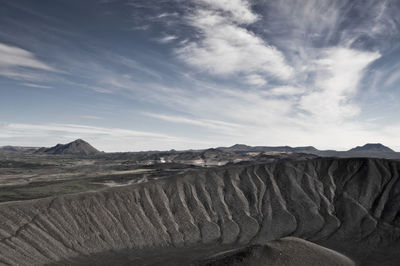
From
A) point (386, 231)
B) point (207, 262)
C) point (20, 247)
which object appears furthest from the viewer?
point (386, 231)

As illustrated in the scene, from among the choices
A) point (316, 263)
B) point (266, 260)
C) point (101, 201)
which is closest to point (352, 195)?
point (316, 263)

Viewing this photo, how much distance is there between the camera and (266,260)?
29578mm

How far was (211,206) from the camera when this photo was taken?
56.0m

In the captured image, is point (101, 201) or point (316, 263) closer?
point (316, 263)

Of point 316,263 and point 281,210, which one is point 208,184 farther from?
point 316,263

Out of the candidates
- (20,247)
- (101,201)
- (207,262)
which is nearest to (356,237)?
(207,262)

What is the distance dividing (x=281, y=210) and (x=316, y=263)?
76.7 ft

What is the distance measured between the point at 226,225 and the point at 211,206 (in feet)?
19.6

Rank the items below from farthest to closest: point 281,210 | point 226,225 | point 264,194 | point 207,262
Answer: point 264,194, point 281,210, point 226,225, point 207,262

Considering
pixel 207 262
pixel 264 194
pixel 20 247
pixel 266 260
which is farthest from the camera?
pixel 264 194

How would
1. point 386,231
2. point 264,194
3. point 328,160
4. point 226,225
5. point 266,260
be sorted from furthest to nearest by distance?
point 328,160 < point 264,194 < point 226,225 < point 386,231 < point 266,260

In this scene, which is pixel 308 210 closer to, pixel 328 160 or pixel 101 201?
pixel 328 160

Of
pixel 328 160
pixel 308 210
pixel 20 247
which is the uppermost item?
pixel 328 160

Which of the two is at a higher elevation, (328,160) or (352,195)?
(328,160)
